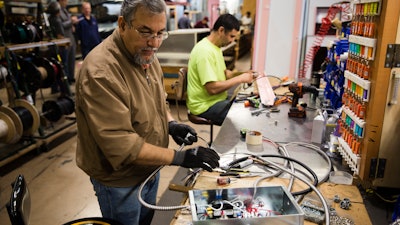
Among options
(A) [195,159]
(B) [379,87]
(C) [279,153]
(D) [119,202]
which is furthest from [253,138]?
(D) [119,202]

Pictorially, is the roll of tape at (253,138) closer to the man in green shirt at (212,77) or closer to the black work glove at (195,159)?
the black work glove at (195,159)

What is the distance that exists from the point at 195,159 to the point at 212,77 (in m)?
1.38

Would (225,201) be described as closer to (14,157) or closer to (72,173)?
(72,173)

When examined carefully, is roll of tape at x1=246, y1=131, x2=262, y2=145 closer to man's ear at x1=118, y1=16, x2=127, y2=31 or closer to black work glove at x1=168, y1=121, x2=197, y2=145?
black work glove at x1=168, y1=121, x2=197, y2=145

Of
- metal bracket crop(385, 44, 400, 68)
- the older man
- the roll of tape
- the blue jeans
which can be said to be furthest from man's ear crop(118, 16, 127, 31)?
metal bracket crop(385, 44, 400, 68)

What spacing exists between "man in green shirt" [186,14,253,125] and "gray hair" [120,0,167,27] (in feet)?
4.66

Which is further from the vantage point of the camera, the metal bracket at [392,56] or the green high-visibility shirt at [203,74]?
the green high-visibility shirt at [203,74]

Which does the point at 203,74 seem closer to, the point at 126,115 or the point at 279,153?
the point at 279,153

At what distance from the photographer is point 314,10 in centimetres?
385

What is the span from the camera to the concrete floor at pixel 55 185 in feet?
7.72

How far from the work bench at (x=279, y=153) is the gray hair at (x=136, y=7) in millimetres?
707

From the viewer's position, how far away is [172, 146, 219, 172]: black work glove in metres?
1.23

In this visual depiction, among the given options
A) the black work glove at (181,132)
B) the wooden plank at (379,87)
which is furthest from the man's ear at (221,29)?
the wooden plank at (379,87)

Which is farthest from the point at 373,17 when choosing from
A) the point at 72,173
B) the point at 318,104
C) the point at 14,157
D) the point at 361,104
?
the point at 14,157
